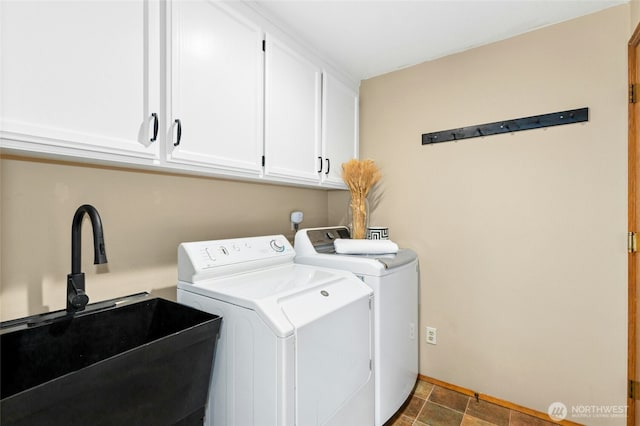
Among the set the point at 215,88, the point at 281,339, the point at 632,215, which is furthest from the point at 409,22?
the point at 281,339

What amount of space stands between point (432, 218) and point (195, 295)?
5.39 ft

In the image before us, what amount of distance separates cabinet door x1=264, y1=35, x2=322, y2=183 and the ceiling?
17cm

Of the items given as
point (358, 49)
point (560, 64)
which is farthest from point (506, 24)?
point (358, 49)

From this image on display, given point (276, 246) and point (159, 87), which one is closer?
point (159, 87)

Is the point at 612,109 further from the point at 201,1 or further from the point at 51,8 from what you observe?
the point at 51,8

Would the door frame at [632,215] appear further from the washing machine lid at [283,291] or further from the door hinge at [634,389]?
the washing machine lid at [283,291]

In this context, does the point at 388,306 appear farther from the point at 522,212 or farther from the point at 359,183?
the point at 522,212

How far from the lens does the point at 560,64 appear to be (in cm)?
175

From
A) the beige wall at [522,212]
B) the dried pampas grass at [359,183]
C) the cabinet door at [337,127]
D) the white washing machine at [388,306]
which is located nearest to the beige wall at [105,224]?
the white washing machine at [388,306]

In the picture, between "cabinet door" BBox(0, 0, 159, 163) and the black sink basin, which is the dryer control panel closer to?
the black sink basin

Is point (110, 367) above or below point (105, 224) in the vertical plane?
below

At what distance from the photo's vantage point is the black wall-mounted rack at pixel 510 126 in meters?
1.70

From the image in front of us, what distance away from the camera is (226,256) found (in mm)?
1484

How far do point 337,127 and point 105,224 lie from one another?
1.54m
